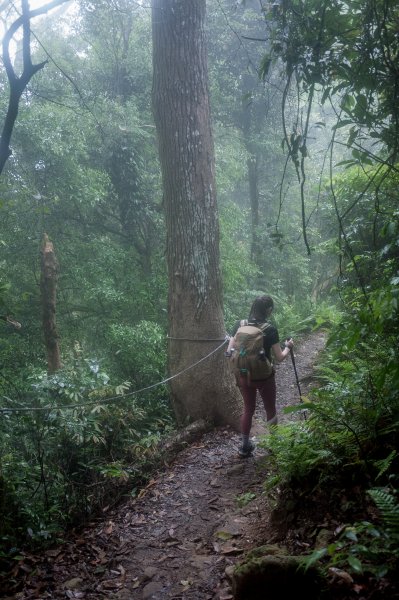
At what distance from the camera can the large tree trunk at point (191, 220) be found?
6.52 metres

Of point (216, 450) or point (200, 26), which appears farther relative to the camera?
point (200, 26)

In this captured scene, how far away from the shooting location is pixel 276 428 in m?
4.44

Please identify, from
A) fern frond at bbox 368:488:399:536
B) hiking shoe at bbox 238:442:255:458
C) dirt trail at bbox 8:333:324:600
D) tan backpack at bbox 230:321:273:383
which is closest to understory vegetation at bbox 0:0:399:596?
fern frond at bbox 368:488:399:536

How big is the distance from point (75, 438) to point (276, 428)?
226cm

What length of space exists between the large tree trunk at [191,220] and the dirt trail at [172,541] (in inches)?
43.9

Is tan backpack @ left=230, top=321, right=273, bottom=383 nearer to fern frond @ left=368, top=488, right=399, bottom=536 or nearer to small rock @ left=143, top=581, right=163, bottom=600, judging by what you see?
small rock @ left=143, top=581, right=163, bottom=600

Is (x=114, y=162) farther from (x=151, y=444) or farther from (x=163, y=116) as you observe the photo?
(x=151, y=444)

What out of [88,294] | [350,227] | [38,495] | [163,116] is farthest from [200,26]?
[38,495]

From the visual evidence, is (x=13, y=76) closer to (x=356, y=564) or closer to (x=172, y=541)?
(x=356, y=564)

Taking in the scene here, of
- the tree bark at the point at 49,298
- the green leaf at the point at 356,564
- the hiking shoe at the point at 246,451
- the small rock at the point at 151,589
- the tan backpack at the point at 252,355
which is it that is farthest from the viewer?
the tree bark at the point at 49,298

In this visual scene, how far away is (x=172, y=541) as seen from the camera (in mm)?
4082

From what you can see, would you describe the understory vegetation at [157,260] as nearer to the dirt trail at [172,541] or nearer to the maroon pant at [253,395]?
the dirt trail at [172,541]

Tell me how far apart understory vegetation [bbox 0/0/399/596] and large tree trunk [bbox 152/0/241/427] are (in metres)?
0.61

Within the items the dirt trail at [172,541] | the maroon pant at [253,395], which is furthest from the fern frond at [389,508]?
the maroon pant at [253,395]
